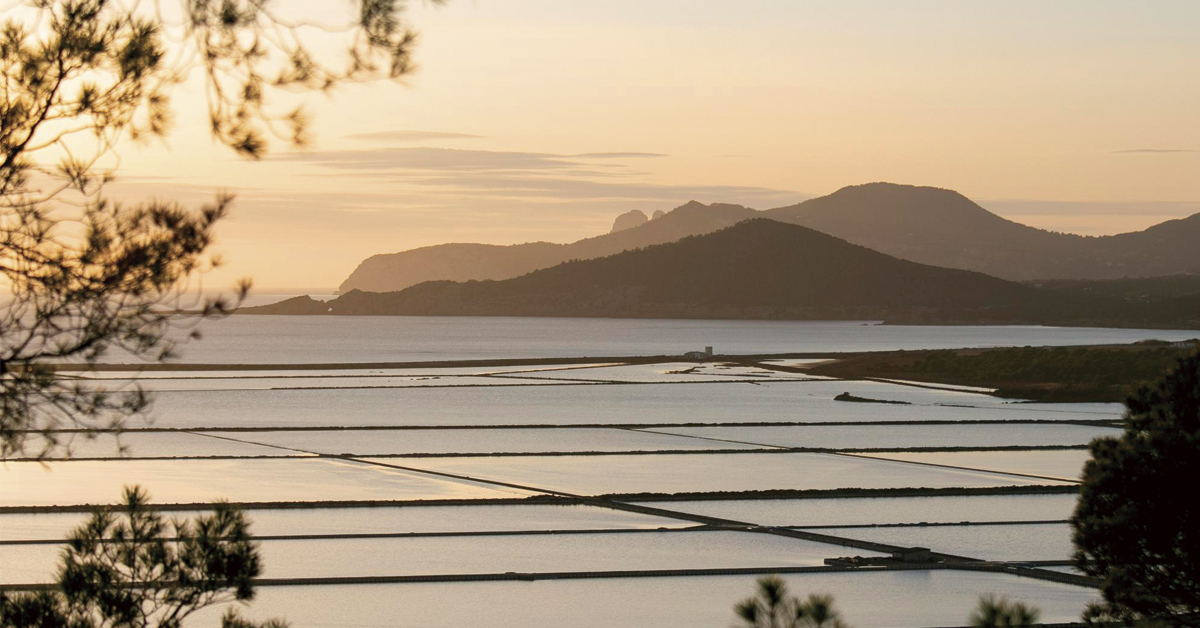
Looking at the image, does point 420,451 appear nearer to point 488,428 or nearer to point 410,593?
point 488,428

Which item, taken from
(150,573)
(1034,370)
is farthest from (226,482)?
(1034,370)

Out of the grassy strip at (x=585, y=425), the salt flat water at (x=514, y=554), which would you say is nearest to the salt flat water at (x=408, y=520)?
the salt flat water at (x=514, y=554)

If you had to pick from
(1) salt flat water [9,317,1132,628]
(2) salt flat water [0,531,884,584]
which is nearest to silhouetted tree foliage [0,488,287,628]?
(1) salt flat water [9,317,1132,628]

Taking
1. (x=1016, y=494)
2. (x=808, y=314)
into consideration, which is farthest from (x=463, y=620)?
(x=808, y=314)

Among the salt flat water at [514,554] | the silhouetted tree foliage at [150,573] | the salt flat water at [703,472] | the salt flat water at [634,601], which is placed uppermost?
the silhouetted tree foliage at [150,573]

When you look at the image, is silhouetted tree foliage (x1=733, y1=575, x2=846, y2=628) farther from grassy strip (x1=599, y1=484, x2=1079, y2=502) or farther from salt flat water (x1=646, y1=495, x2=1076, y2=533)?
grassy strip (x1=599, y1=484, x2=1079, y2=502)

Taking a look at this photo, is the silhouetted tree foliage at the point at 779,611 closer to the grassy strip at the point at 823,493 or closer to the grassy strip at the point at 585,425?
the grassy strip at the point at 823,493
